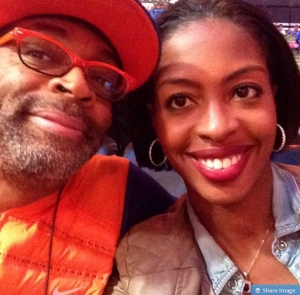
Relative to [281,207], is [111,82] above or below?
above

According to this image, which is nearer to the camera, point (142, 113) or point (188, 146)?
point (188, 146)

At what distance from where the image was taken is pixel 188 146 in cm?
125

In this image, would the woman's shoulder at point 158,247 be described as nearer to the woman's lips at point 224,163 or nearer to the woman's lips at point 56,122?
the woman's lips at point 224,163

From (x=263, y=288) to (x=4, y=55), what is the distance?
917mm

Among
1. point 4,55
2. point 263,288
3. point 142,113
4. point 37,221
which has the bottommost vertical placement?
point 263,288

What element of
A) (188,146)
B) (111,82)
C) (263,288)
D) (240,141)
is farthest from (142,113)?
(263,288)

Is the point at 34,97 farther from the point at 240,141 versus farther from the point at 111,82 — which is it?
the point at 240,141

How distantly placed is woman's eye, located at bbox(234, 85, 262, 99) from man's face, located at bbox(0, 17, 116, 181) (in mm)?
393

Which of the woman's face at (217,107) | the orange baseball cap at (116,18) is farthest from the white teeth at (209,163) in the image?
the orange baseball cap at (116,18)

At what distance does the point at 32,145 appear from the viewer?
116 centimetres

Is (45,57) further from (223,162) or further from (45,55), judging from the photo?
(223,162)

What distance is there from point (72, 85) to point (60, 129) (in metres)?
0.12

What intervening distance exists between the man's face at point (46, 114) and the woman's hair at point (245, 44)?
190mm

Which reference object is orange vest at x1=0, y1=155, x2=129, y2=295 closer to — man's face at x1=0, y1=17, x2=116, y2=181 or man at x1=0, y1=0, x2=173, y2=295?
man at x1=0, y1=0, x2=173, y2=295
